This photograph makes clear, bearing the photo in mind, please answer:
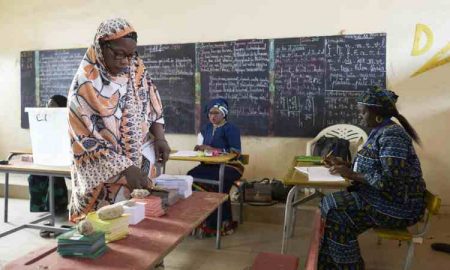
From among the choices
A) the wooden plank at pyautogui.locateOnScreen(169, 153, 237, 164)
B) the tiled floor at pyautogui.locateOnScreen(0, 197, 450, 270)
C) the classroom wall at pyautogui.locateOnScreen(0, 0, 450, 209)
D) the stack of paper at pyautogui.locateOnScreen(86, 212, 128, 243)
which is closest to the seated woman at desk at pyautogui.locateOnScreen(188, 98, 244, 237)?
the tiled floor at pyautogui.locateOnScreen(0, 197, 450, 270)

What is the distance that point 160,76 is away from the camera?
16.1 ft

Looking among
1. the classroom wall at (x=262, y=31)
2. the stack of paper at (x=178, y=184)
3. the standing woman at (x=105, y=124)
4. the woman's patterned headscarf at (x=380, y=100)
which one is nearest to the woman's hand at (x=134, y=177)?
the standing woman at (x=105, y=124)

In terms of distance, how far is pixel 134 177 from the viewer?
154 centimetres

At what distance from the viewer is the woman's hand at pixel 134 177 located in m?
1.53

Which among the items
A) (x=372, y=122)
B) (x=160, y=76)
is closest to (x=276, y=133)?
(x=160, y=76)

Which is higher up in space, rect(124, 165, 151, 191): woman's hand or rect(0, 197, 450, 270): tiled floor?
rect(124, 165, 151, 191): woman's hand

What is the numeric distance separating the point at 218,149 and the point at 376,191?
184 cm

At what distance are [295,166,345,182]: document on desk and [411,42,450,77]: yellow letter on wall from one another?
1981mm

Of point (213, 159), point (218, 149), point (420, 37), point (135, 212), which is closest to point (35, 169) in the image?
point (213, 159)

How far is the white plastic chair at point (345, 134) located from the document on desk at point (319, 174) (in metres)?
1.24

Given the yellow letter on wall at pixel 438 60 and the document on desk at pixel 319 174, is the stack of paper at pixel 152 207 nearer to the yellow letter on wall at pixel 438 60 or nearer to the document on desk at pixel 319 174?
the document on desk at pixel 319 174

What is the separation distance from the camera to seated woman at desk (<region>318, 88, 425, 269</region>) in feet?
7.62

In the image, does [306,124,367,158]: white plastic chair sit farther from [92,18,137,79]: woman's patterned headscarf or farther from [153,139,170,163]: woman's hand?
[92,18,137,79]: woman's patterned headscarf

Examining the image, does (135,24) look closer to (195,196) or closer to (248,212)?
(248,212)
